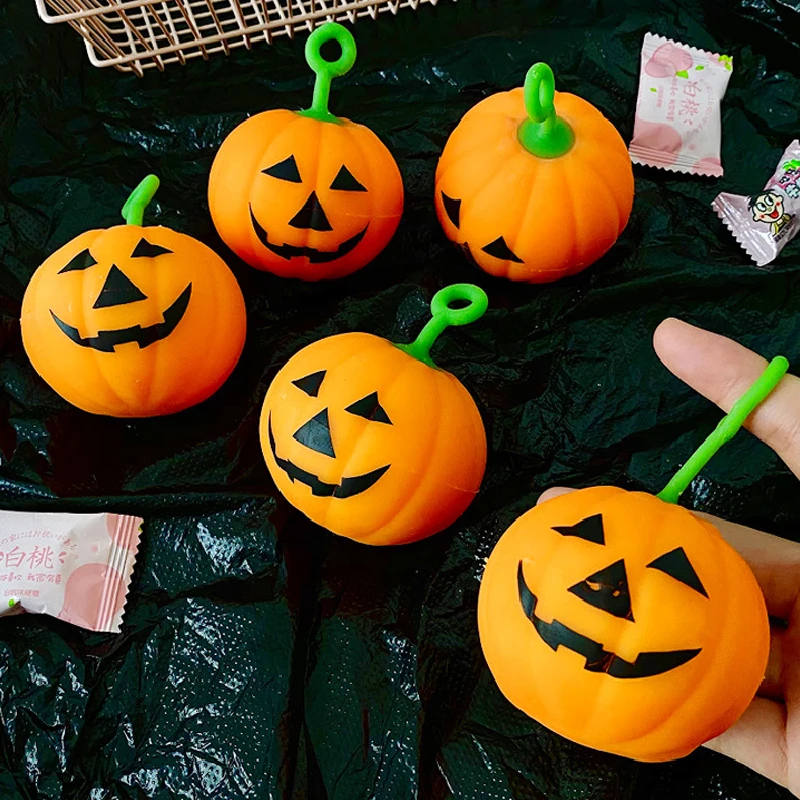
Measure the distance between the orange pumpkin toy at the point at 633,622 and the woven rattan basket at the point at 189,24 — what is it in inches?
40.6

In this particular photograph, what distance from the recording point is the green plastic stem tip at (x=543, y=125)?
3.38ft

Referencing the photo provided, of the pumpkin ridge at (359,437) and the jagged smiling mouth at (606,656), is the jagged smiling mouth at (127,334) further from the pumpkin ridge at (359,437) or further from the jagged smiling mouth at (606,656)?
the jagged smiling mouth at (606,656)

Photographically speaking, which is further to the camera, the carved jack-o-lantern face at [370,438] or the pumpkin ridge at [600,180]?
the pumpkin ridge at [600,180]

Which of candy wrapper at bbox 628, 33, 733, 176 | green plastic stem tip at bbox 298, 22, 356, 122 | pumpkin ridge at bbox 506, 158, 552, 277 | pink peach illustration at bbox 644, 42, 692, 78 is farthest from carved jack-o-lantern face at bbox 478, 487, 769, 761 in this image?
pink peach illustration at bbox 644, 42, 692, 78

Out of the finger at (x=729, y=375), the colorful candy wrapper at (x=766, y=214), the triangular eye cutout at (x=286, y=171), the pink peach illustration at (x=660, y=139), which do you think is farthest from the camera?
the pink peach illustration at (x=660, y=139)

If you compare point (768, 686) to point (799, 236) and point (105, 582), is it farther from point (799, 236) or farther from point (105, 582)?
point (105, 582)

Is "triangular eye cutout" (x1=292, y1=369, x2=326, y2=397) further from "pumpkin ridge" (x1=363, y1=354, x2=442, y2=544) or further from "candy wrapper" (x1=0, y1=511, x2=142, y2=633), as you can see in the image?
"candy wrapper" (x1=0, y1=511, x2=142, y2=633)

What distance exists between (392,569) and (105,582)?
0.37m

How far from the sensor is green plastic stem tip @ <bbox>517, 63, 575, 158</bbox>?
1.03 metres

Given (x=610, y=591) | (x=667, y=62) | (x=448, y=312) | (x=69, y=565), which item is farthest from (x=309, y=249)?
(x=667, y=62)

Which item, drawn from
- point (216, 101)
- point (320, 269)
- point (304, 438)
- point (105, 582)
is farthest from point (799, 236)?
point (105, 582)

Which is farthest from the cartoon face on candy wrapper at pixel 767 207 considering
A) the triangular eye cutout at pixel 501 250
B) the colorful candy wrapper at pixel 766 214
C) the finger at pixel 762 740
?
the finger at pixel 762 740

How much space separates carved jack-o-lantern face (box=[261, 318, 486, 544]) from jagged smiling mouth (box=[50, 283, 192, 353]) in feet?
0.51

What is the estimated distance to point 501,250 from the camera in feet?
3.82
